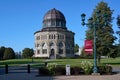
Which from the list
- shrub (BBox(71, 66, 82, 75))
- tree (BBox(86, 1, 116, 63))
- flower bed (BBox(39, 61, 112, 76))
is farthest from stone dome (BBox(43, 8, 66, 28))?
shrub (BBox(71, 66, 82, 75))

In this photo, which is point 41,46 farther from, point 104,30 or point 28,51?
point 104,30

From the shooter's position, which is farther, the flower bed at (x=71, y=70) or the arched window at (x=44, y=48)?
the arched window at (x=44, y=48)

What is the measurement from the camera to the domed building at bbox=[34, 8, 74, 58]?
139125 mm

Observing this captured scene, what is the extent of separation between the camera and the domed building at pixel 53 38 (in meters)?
139

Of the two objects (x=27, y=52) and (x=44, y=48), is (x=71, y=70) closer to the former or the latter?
(x=44, y=48)

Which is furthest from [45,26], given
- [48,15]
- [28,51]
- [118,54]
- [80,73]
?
[80,73]

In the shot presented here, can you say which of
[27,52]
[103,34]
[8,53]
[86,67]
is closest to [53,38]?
[8,53]

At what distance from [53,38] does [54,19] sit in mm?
8443

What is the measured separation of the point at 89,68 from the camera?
98.6ft

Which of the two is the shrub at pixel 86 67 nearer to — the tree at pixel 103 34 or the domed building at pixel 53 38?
the tree at pixel 103 34

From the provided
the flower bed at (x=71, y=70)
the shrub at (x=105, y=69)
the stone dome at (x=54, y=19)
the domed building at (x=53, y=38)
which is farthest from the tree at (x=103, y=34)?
the stone dome at (x=54, y=19)

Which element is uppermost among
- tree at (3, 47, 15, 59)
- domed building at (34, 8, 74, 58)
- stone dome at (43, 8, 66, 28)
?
stone dome at (43, 8, 66, 28)

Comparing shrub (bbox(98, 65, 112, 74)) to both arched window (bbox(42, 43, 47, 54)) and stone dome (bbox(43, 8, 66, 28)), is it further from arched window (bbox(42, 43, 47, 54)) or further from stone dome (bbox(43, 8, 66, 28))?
stone dome (bbox(43, 8, 66, 28))

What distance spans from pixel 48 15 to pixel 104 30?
8989cm
